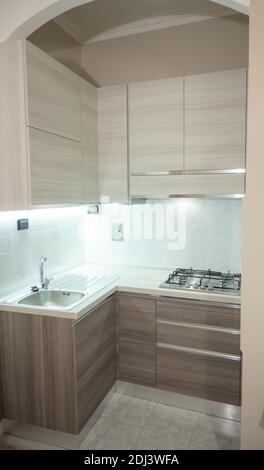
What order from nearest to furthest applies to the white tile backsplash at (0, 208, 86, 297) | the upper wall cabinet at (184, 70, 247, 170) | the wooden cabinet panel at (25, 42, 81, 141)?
1. the wooden cabinet panel at (25, 42, 81, 141)
2. the white tile backsplash at (0, 208, 86, 297)
3. the upper wall cabinet at (184, 70, 247, 170)

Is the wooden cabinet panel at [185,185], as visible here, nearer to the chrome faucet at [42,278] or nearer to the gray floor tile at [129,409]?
the chrome faucet at [42,278]

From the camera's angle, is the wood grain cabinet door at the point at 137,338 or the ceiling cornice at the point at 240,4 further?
the wood grain cabinet door at the point at 137,338

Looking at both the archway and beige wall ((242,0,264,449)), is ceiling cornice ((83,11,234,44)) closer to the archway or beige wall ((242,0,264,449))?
the archway

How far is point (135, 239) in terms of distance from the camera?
2.95 m

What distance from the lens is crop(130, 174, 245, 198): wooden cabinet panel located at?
228cm

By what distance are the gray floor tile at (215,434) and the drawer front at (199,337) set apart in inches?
19.9

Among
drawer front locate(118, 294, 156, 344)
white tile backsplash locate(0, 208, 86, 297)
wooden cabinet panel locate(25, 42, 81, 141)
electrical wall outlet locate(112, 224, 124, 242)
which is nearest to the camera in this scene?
wooden cabinet panel locate(25, 42, 81, 141)

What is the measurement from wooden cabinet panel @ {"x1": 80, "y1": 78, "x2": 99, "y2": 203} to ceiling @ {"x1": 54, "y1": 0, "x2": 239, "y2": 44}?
0.60 m

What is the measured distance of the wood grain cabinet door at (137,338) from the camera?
2.36m

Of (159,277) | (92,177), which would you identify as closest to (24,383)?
(159,277)

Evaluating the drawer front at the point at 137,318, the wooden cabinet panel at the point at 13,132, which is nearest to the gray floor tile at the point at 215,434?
the drawer front at the point at 137,318

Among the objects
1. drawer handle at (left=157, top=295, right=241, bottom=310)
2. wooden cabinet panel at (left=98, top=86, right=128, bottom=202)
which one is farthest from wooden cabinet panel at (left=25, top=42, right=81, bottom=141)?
drawer handle at (left=157, top=295, right=241, bottom=310)

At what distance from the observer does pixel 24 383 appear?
1993 mm
